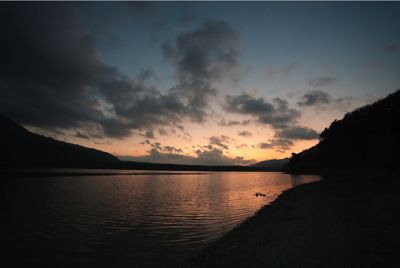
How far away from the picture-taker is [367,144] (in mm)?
111562

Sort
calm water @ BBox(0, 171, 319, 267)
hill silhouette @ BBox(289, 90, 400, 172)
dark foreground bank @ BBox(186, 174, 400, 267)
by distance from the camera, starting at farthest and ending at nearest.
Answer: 1. hill silhouette @ BBox(289, 90, 400, 172)
2. calm water @ BBox(0, 171, 319, 267)
3. dark foreground bank @ BBox(186, 174, 400, 267)

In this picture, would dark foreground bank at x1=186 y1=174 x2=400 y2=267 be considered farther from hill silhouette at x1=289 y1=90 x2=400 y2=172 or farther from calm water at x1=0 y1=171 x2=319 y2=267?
hill silhouette at x1=289 y1=90 x2=400 y2=172

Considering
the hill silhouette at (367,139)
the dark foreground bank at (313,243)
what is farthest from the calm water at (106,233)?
the hill silhouette at (367,139)

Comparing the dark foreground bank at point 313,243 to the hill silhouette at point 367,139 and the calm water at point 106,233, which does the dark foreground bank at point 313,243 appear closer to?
the calm water at point 106,233

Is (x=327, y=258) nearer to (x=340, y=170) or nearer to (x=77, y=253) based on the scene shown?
(x=77, y=253)

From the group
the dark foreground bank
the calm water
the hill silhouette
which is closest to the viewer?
the dark foreground bank

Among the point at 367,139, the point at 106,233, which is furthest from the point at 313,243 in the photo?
the point at 367,139

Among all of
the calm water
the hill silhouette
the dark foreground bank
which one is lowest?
the calm water

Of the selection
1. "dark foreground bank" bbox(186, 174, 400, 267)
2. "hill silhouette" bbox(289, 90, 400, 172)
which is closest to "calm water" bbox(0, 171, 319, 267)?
"dark foreground bank" bbox(186, 174, 400, 267)

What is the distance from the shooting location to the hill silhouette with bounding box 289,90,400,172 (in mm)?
98250

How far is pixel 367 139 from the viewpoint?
112 metres

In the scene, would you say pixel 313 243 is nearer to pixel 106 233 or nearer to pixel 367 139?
pixel 106 233

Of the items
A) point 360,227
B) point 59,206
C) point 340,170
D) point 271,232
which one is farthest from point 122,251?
point 340,170

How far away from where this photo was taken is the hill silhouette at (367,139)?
98.2 meters
